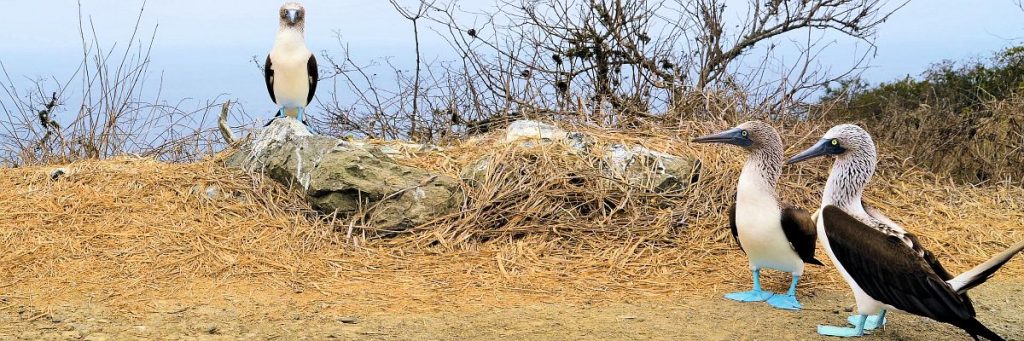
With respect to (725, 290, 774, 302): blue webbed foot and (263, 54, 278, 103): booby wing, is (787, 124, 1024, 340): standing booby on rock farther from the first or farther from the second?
(263, 54, 278, 103): booby wing

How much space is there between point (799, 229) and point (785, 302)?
1.37 feet

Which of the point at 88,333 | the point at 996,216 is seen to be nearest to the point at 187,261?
the point at 88,333

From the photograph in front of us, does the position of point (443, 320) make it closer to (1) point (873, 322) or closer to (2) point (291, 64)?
(1) point (873, 322)

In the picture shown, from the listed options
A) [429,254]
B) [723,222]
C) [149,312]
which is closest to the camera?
[149,312]

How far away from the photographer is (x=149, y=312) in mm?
4297

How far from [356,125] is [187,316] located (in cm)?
417

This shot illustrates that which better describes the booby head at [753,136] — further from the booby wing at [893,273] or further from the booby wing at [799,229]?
the booby wing at [893,273]

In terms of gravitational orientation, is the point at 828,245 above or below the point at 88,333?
above

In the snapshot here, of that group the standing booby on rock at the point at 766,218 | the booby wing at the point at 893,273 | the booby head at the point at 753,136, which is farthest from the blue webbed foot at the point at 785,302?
the booby head at the point at 753,136

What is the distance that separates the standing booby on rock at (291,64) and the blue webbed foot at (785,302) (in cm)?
398

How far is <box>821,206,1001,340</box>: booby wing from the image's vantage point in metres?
3.62

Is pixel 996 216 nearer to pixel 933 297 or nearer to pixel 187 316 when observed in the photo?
pixel 933 297

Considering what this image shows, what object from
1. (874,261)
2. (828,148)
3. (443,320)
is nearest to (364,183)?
(443,320)

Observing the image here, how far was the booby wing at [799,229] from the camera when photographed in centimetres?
434
